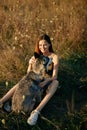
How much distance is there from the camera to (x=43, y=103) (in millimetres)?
5098

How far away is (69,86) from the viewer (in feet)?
18.9

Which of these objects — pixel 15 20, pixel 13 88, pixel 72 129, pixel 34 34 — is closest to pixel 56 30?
pixel 34 34

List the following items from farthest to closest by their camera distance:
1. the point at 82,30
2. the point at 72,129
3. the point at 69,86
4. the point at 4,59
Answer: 1. the point at 82,30
2. the point at 4,59
3. the point at 69,86
4. the point at 72,129

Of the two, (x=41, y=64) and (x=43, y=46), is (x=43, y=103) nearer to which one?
(x=41, y=64)

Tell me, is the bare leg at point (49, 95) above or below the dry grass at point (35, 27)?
below

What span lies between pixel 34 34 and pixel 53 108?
186 cm

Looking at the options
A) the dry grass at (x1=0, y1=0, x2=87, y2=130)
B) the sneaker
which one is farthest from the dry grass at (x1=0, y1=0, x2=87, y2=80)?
the sneaker

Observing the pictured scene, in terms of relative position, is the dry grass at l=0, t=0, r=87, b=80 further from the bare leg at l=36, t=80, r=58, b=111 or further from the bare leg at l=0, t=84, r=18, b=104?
the bare leg at l=36, t=80, r=58, b=111

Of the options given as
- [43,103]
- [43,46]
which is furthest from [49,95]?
[43,46]

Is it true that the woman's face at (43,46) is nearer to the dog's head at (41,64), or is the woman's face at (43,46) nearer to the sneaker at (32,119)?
the dog's head at (41,64)

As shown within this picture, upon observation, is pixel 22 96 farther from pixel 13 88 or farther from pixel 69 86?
pixel 69 86

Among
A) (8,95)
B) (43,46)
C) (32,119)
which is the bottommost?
(32,119)

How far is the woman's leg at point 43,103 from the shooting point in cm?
488

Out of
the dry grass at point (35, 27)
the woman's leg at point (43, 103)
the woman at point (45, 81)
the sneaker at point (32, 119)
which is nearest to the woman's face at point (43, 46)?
the woman at point (45, 81)
